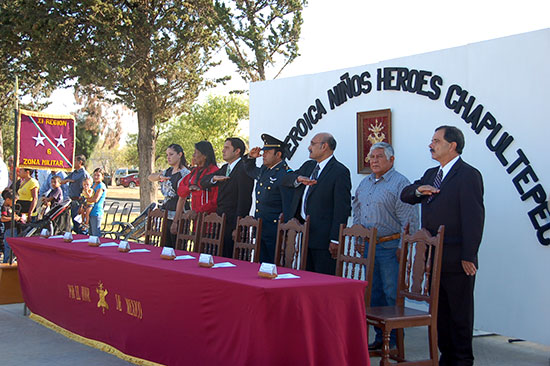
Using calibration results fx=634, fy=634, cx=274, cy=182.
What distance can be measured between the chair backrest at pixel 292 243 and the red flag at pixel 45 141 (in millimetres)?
3369

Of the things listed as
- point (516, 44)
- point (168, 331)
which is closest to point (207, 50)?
point (516, 44)

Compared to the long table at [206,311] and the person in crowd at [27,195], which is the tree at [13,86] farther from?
the long table at [206,311]

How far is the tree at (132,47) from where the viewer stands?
14578 millimetres

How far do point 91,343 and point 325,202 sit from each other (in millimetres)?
2053

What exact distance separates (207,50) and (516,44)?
1257 centimetres

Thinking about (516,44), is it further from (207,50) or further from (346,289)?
(207,50)

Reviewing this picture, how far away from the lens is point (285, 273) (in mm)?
3629

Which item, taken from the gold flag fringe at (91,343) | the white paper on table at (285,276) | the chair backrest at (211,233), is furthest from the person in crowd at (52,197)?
the white paper on table at (285,276)

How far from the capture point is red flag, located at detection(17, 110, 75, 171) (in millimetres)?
6812

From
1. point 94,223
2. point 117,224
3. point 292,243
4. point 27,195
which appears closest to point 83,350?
point 292,243

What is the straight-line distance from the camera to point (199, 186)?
632cm

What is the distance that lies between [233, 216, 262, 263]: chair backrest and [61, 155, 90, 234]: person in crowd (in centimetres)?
530

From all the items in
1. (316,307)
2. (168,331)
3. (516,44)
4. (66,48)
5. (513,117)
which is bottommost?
(168,331)

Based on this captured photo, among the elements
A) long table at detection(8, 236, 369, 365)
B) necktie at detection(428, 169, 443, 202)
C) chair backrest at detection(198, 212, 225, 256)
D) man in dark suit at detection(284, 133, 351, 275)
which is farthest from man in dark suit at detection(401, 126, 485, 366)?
chair backrest at detection(198, 212, 225, 256)
